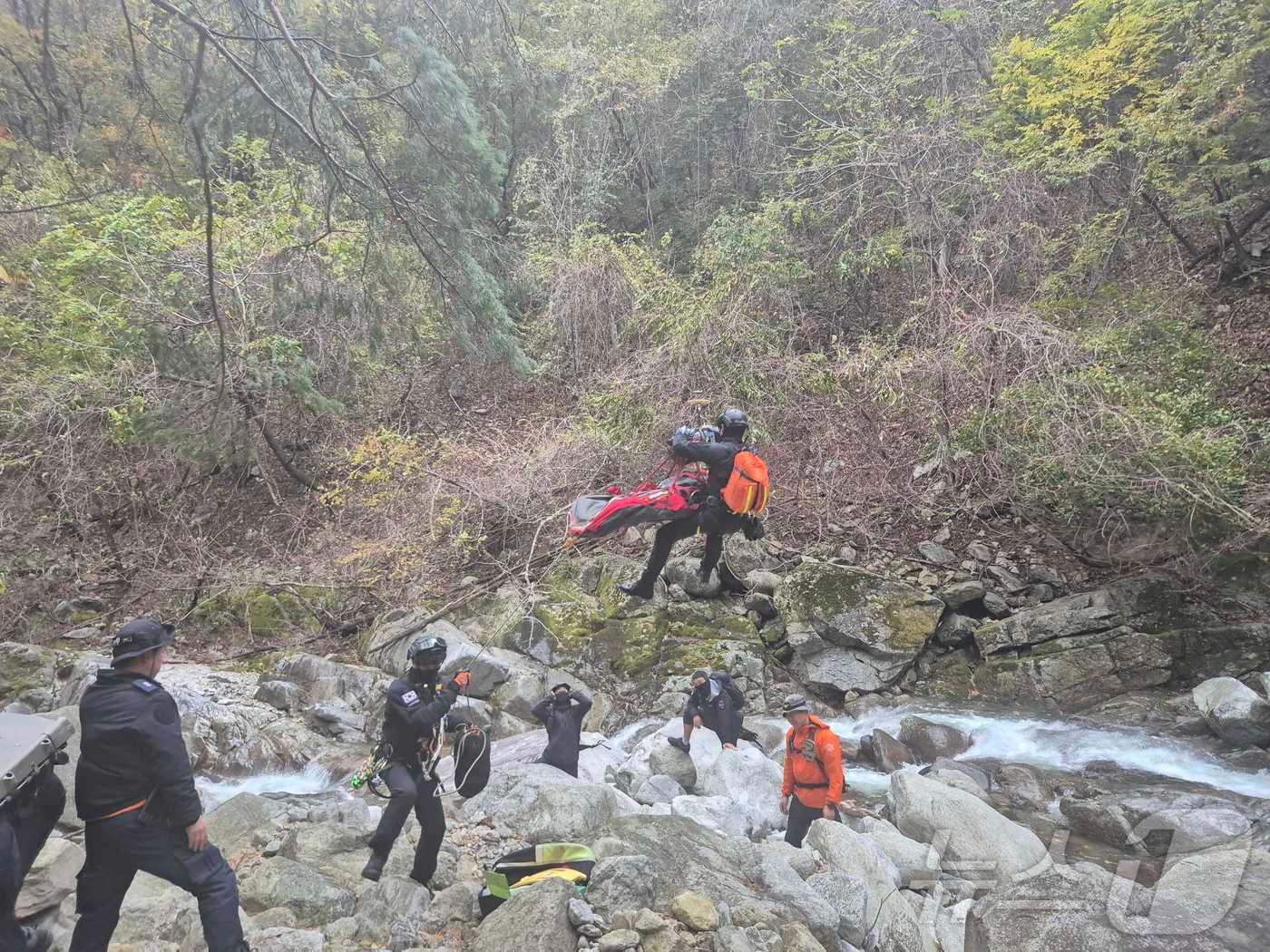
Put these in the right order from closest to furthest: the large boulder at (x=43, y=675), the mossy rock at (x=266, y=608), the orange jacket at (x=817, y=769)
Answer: the orange jacket at (x=817, y=769), the large boulder at (x=43, y=675), the mossy rock at (x=266, y=608)

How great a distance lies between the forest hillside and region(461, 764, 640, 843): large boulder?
124 inches

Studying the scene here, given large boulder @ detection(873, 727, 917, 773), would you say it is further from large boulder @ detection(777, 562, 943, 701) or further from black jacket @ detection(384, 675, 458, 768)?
black jacket @ detection(384, 675, 458, 768)

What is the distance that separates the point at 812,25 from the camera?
14.7 meters

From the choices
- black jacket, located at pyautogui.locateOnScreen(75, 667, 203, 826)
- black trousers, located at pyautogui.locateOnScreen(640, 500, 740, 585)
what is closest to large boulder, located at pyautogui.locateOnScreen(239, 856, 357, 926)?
black jacket, located at pyautogui.locateOnScreen(75, 667, 203, 826)

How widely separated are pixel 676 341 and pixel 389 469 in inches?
190

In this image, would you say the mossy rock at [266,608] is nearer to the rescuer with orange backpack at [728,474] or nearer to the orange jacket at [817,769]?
the rescuer with orange backpack at [728,474]

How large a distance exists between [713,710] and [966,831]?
228cm

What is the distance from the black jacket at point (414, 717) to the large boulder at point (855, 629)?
20.0 ft

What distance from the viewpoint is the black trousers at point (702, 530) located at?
5785 millimetres

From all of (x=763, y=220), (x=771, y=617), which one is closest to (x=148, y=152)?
(x=771, y=617)

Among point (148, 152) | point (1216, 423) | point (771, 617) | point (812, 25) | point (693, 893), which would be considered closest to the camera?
point (693, 893)

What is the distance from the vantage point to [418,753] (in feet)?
13.6

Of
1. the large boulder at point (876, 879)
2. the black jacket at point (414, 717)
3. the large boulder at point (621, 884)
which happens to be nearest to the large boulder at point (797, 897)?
the large boulder at point (876, 879)

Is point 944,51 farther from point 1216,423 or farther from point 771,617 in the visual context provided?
point 771,617
